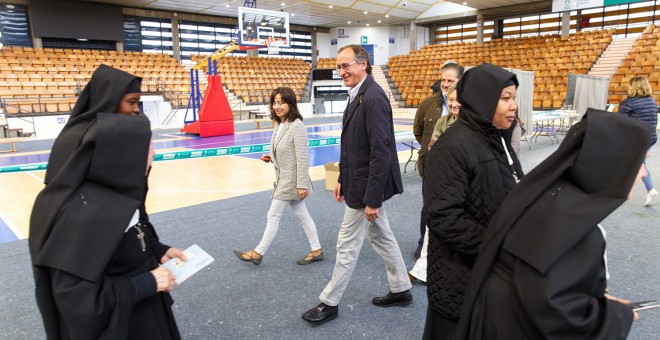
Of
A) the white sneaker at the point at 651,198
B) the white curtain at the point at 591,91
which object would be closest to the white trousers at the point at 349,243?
the white sneaker at the point at 651,198

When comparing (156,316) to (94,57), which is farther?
(94,57)

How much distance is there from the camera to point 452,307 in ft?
5.79

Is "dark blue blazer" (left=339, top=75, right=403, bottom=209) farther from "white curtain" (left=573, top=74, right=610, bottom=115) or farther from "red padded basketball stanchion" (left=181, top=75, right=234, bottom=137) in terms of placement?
"white curtain" (left=573, top=74, right=610, bottom=115)

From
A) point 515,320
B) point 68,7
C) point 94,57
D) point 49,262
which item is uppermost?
point 68,7

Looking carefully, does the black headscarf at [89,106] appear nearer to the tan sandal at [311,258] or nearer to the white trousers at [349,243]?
the white trousers at [349,243]

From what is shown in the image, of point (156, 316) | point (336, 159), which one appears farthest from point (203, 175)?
point (156, 316)

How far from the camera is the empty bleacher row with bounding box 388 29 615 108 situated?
18.4 metres

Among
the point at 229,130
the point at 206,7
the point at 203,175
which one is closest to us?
the point at 203,175

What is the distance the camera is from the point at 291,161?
12.4ft

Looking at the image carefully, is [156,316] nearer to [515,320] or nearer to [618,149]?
[515,320]

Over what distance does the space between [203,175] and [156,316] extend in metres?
6.52

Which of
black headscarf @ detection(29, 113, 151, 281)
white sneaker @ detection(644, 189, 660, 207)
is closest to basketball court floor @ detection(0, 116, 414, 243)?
white sneaker @ detection(644, 189, 660, 207)

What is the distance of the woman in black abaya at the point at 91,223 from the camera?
50.0 inches

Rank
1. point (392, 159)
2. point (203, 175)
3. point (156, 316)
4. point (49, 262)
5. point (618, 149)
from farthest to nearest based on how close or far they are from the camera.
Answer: point (203, 175), point (392, 159), point (156, 316), point (49, 262), point (618, 149)
